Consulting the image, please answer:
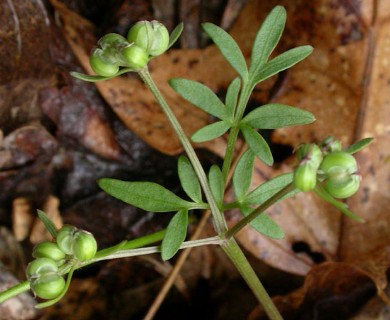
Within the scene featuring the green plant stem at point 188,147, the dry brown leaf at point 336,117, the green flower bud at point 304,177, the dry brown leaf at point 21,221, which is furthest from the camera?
the dry brown leaf at point 21,221

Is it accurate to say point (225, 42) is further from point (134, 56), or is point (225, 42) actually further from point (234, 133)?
point (134, 56)

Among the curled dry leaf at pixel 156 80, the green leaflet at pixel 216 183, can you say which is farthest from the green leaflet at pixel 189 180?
the curled dry leaf at pixel 156 80

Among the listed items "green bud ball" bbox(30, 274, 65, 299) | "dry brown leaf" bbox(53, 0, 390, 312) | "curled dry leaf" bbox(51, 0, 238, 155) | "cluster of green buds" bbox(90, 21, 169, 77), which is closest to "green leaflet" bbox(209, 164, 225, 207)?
"cluster of green buds" bbox(90, 21, 169, 77)

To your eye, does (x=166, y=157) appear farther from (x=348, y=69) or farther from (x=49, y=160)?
(x=348, y=69)

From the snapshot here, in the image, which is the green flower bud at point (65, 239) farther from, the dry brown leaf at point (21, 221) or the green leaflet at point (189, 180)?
the dry brown leaf at point (21, 221)

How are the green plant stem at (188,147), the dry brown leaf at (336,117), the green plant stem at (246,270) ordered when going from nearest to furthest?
the green plant stem at (188,147) < the green plant stem at (246,270) < the dry brown leaf at (336,117)

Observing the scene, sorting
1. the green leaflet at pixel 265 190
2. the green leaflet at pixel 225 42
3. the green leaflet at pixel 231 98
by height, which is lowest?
the green leaflet at pixel 265 190

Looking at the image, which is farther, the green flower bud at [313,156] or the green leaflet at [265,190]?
the green leaflet at [265,190]

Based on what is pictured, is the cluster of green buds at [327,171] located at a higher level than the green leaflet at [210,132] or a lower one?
lower

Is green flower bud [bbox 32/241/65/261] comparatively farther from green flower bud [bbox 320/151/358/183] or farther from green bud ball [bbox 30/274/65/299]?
green flower bud [bbox 320/151/358/183]

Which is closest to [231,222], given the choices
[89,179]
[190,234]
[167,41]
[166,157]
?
[190,234]
